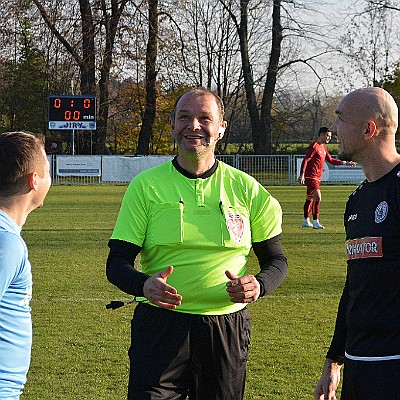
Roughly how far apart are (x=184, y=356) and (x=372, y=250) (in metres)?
0.96

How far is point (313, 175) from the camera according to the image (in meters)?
18.0

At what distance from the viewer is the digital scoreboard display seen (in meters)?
37.8

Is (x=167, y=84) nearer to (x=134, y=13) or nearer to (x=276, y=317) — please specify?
(x=134, y=13)

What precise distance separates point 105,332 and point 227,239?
443 cm

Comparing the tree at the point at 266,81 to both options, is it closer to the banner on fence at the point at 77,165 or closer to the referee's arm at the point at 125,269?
the banner on fence at the point at 77,165

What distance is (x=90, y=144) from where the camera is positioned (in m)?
46.0

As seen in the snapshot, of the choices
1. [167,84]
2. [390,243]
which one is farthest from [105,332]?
[167,84]

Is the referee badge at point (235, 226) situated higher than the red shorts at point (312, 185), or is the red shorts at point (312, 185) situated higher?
the red shorts at point (312, 185)

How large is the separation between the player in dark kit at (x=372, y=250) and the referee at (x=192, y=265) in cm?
47

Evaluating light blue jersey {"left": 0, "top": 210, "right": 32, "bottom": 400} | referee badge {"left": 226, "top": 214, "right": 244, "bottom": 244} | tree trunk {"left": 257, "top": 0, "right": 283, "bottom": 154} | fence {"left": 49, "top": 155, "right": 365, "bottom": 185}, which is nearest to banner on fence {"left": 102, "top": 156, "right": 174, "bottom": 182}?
fence {"left": 49, "top": 155, "right": 365, "bottom": 185}

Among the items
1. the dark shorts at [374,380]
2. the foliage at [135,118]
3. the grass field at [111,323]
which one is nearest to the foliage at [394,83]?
the foliage at [135,118]

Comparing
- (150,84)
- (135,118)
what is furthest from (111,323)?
(135,118)

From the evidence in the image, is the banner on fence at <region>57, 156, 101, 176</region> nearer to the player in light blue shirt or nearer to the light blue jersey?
the player in light blue shirt

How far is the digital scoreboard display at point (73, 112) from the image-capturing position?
37.8 meters
